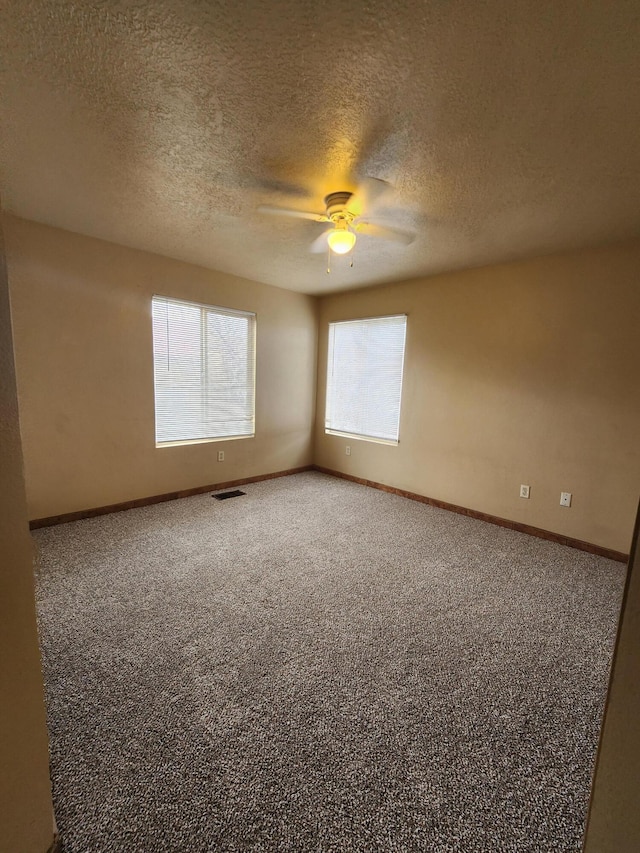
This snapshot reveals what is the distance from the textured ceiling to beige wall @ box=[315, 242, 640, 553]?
568mm

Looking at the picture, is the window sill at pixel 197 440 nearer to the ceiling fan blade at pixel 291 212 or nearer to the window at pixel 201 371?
the window at pixel 201 371

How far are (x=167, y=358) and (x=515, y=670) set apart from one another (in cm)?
366

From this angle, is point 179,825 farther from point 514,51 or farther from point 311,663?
point 514,51

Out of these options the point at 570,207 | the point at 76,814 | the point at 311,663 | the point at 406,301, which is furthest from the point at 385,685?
the point at 406,301

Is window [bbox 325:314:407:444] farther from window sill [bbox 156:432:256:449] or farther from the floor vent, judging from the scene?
the floor vent

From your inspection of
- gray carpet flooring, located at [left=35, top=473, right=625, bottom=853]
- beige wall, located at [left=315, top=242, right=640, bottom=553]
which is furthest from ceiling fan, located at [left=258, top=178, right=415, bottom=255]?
gray carpet flooring, located at [left=35, top=473, right=625, bottom=853]

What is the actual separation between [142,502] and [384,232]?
3296 millimetres

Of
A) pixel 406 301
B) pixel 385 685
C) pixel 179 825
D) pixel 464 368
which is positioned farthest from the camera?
pixel 406 301

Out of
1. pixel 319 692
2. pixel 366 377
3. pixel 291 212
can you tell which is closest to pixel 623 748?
pixel 319 692

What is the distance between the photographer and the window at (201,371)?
3.62 m

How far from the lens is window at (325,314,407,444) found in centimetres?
418

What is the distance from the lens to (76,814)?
1.05 metres

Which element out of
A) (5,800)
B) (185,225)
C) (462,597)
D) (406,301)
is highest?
(185,225)

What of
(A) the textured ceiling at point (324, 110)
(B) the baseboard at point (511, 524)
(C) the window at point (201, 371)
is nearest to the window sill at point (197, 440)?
(C) the window at point (201, 371)
